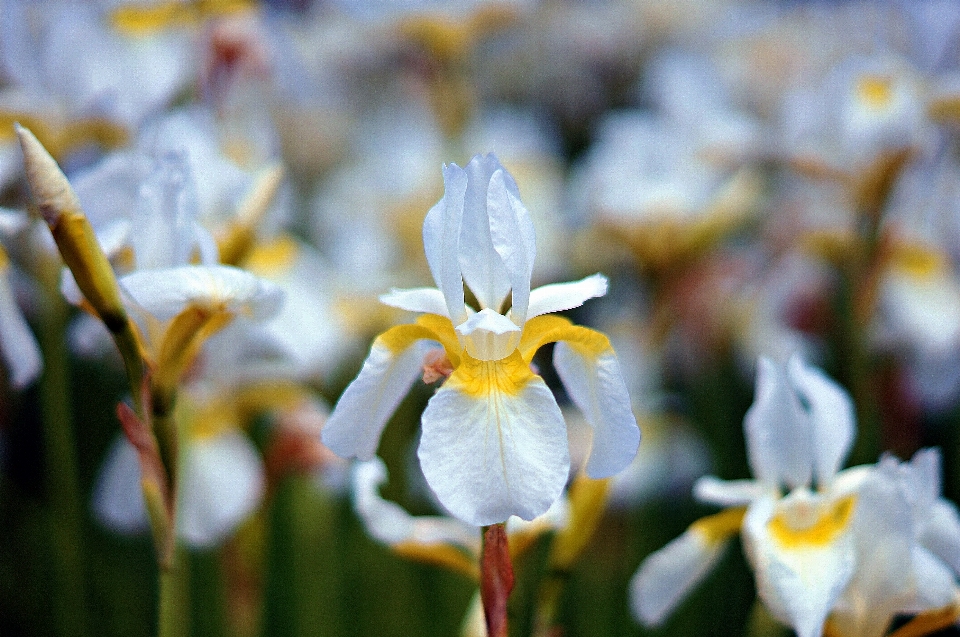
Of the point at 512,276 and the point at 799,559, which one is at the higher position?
the point at 512,276

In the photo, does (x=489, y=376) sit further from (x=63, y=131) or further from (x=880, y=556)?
(x=63, y=131)

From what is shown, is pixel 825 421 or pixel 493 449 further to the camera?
pixel 825 421

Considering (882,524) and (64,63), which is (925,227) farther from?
(64,63)

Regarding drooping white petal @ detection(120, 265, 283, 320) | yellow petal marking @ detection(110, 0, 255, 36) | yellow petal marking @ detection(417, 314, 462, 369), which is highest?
yellow petal marking @ detection(110, 0, 255, 36)

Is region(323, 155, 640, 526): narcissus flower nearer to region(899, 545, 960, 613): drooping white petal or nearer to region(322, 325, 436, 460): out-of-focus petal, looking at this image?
region(322, 325, 436, 460): out-of-focus petal

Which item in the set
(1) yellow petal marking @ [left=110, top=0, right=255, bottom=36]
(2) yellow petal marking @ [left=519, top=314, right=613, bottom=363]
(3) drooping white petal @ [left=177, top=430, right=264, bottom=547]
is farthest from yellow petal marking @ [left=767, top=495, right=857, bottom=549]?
(1) yellow petal marking @ [left=110, top=0, right=255, bottom=36]

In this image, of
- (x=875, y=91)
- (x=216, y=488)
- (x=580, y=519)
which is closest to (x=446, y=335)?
(x=580, y=519)
